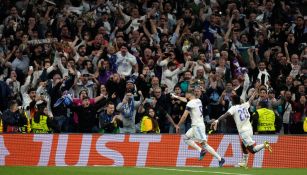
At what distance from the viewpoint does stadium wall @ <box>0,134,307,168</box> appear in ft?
84.3

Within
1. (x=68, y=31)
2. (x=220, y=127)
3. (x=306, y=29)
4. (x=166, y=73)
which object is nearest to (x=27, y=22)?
(x=68, y=31)

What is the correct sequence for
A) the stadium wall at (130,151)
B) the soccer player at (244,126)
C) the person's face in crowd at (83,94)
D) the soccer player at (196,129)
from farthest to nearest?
the person's face in crowd at (83,94)
the stadium wall at (130,151)
the soccer player at (244,126)
the soccer player at (196,129)

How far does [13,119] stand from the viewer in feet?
86.2

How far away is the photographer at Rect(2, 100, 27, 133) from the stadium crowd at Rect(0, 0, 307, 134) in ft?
0.09

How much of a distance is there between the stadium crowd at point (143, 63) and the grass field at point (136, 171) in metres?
2.17

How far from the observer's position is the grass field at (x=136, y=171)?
878 inches

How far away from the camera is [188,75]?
28.1 meters

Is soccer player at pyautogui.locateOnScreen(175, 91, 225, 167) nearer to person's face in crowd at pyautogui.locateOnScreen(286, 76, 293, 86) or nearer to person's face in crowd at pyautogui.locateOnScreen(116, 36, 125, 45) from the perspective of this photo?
person's face in crowd at pyautogui.locateOnScreen(286, 76, 293, 86)

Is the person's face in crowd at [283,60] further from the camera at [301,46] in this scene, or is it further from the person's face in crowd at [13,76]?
the person's face in crowd at [13,76]

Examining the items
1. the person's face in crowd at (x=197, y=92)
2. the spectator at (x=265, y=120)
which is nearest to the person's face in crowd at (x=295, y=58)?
the spectator at (x=265, y=120)

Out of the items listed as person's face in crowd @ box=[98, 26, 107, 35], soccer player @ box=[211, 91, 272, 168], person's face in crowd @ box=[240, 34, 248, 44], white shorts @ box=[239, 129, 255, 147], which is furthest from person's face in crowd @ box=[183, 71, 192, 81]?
person's face in crowd @ box=[240, 34, 248, 44]

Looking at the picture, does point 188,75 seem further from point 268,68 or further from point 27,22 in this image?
point 27,22

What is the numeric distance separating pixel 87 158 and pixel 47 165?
1147 mm

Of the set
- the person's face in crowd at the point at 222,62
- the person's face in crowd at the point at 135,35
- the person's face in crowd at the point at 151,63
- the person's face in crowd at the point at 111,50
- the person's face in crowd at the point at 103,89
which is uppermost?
the person's face in crowd at the point at 135,35
